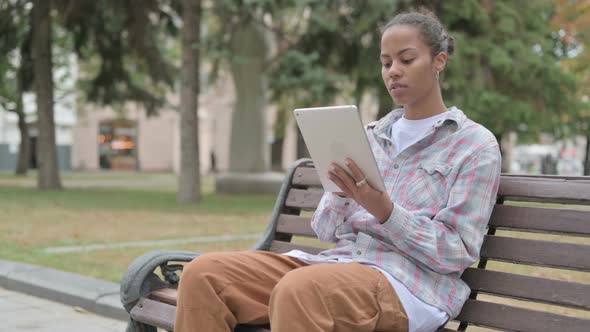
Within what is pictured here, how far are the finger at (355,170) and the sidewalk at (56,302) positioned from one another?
2.99 meters

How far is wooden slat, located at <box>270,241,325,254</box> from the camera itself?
364cm

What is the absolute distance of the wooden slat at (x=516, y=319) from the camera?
2.75 m

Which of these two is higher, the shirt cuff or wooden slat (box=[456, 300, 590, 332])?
the shirt cuff

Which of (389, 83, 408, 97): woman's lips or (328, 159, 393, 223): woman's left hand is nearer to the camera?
(328, 159, 393, 223): woman's left hand

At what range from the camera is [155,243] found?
9.09 m

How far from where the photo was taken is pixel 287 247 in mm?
3773

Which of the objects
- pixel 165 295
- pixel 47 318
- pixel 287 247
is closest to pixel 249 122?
pixel 47 318

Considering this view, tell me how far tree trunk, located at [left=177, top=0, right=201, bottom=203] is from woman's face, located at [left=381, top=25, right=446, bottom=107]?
13.9 meters

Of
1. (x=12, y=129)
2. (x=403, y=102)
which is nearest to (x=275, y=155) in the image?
(x=12, y=129)

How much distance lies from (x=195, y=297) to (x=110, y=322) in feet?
9.04

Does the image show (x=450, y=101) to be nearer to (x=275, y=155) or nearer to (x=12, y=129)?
(x=275, y=155)

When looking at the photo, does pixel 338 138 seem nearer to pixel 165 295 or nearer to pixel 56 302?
pixel 165 295

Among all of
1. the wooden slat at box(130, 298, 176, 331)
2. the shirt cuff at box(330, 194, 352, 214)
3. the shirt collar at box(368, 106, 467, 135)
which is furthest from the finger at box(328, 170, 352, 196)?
the wooden slat at box(130, 298, 176, 331)

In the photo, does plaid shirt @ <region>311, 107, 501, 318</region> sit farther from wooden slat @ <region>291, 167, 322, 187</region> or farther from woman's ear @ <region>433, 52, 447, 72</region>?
wooden slat @ <region>291, 167, 322, 187</region>
